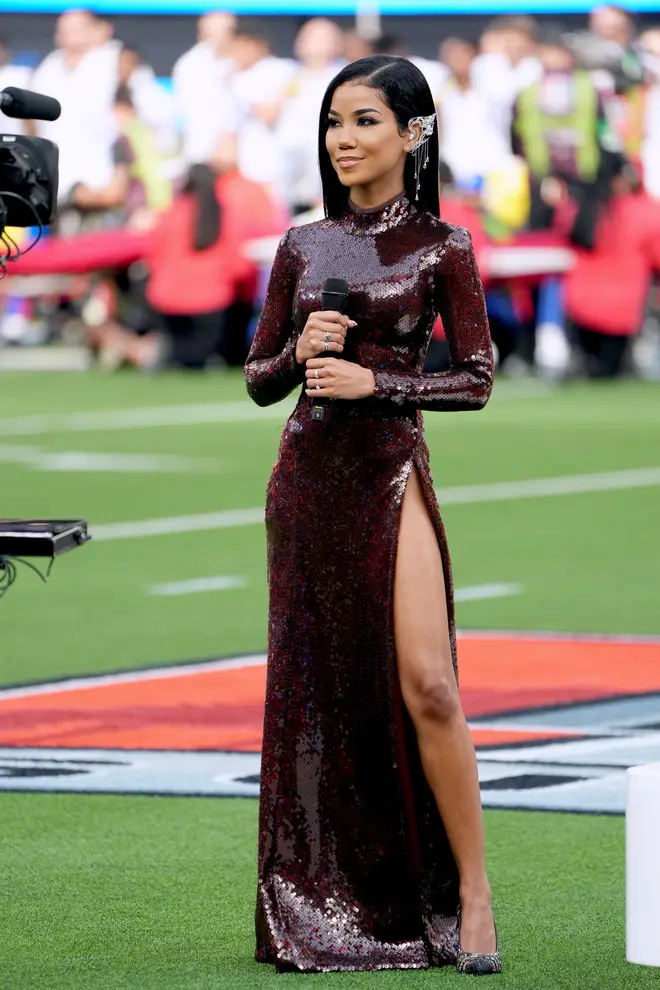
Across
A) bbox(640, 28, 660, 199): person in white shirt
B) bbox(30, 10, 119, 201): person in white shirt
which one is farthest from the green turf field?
bbox(30, 10, 119, 201): person in white shirt

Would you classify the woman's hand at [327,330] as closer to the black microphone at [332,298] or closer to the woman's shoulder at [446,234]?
the black microphone at [332,298]

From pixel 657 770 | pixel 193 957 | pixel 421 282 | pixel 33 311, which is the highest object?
pixel 33 311

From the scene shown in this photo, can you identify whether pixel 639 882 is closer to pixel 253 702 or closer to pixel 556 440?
pixel 253 702

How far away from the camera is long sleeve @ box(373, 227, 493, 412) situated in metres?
4.93

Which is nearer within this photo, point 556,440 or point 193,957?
point 193,957

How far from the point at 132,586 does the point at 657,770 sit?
6.61 meters

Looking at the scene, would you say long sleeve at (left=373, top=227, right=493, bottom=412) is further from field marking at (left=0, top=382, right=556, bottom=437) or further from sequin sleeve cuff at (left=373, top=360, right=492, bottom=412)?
field marking at (left=0, top=382, right=556, bottom=437)

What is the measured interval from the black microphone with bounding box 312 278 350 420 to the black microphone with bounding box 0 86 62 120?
0.73 metres

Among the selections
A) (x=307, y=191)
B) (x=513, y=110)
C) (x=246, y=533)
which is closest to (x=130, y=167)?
(x=307, y=191)

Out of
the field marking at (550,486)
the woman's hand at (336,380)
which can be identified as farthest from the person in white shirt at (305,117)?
the woman's hand at (336,380)

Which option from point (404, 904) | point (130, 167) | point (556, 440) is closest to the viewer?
point (404, 904)

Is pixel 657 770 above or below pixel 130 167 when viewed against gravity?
below

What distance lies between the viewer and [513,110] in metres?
24.9

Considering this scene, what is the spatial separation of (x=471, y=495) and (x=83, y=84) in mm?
13414
